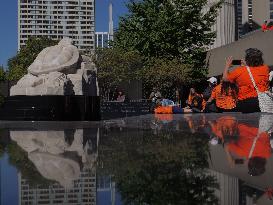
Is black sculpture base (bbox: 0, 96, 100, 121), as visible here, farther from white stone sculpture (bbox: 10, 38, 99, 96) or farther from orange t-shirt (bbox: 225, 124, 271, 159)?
orange t-shirt (bbox: 225, 124, 271, 159)

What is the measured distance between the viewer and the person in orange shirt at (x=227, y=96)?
883cm

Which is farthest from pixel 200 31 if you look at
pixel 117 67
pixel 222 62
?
pixel 117 67

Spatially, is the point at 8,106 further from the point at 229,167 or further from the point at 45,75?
the point at 229,167

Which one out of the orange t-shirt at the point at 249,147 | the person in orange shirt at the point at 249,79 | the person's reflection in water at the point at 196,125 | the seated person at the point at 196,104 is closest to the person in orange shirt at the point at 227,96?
the person in orange shirt at the point at 249,79

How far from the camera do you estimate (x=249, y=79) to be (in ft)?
27.0

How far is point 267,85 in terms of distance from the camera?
8.34m

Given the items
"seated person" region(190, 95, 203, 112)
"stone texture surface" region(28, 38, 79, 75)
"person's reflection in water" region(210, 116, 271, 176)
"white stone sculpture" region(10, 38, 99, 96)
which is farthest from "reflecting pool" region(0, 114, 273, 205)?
"seated person" region(190, 95, 203, 112)

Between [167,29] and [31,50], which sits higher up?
[31,50]

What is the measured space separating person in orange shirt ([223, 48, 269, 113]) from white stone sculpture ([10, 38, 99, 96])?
21.1ft

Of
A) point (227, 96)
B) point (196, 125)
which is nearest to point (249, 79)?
point (196, 125)

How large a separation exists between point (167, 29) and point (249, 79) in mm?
29937

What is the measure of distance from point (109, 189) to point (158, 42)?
35.5m

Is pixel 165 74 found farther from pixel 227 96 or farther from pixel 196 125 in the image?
pixel 196 125

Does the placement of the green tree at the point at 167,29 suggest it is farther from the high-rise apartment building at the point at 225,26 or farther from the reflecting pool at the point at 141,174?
the reflecting pool at the point at 141,174
